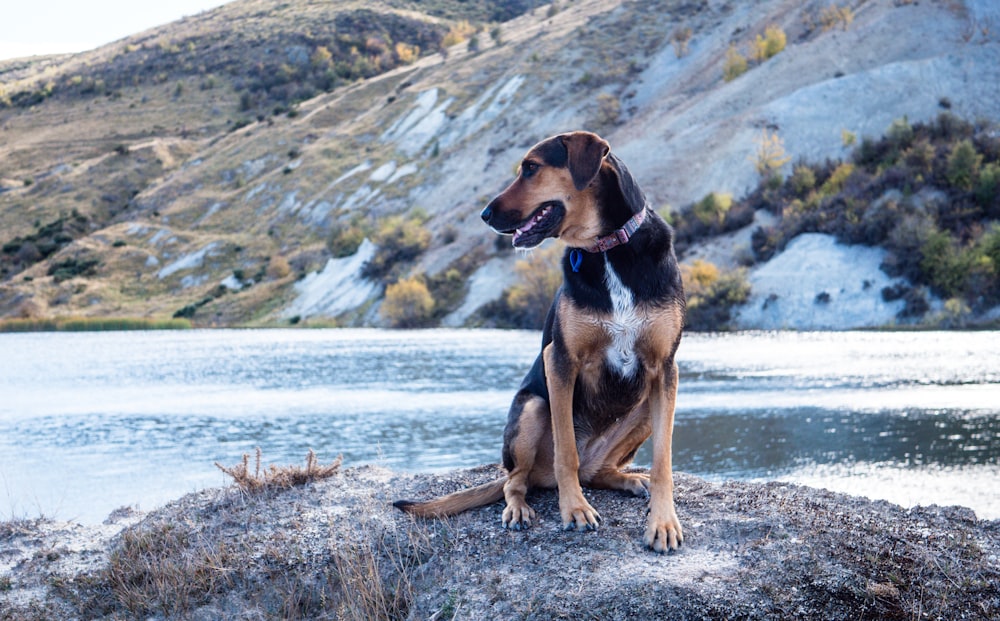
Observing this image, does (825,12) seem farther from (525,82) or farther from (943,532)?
(943,532)

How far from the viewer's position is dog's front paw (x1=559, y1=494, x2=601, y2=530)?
579 centimetres

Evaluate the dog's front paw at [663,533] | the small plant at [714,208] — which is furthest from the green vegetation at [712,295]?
the dog's front paw at [663,533]

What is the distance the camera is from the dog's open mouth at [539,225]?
5.42 m

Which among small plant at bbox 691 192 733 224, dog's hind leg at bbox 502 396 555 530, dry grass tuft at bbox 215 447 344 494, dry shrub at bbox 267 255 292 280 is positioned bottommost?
dry shrub at bbox 267 255 292 280

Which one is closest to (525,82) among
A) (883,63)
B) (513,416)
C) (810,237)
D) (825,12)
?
(825,12)

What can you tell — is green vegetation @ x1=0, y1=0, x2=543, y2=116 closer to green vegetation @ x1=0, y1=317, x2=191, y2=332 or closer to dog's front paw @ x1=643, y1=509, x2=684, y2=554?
green vegetation @ x1=0, y1=317, x2=191, y2=332

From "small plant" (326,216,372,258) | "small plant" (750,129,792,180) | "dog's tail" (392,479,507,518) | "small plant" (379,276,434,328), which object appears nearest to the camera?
"dog's tail" (392,479,507,518)

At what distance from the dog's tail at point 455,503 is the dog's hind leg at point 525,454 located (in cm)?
23

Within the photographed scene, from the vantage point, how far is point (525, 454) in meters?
6.16

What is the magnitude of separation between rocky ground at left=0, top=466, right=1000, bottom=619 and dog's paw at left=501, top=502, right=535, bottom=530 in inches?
2.7

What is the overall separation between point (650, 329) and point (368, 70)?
350ft

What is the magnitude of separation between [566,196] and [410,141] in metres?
68.6

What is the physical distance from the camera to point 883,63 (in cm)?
4744

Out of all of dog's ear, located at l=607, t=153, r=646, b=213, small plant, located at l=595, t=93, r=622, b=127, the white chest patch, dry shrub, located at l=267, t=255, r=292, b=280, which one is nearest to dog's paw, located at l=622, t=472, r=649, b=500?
the white chest patch
